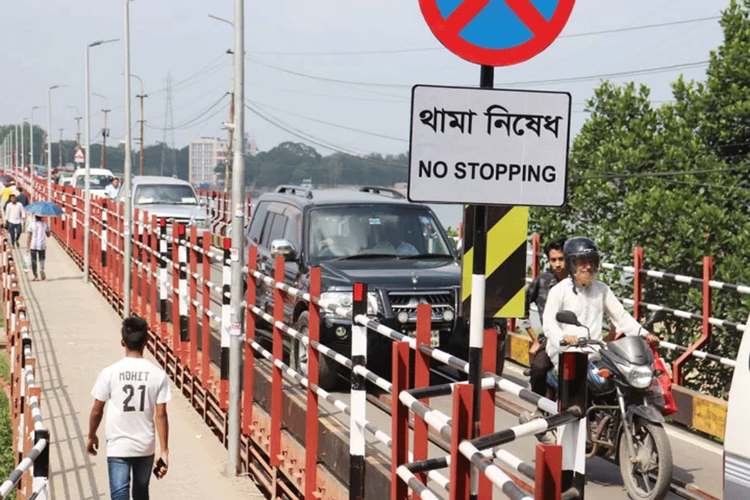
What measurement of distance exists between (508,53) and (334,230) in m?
7.83

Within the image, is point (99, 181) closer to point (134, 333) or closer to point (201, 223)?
point (201, 223)

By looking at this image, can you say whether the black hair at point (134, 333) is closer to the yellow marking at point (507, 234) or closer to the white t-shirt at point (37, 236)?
the yellow marking at point (507, 234)

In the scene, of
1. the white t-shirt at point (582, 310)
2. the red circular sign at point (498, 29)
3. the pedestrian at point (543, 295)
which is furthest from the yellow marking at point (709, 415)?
the red circular sign at point (498, 29)

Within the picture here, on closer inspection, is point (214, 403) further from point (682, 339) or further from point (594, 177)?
point (594, 177)

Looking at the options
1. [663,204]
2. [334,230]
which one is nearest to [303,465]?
[334,230]

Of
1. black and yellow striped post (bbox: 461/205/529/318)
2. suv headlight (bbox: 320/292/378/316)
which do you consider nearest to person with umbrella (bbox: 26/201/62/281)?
suv headlight (bbox: 320/292/378/316)

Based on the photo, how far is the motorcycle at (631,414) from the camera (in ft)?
23.8

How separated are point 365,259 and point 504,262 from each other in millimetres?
6524

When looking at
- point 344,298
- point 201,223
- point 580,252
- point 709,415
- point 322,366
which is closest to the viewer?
point 580,252

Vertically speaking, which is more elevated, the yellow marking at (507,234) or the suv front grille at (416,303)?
the yellow marking at (507,234)

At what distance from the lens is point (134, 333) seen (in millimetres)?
7434

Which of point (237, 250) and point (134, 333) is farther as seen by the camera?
point (237, 250)

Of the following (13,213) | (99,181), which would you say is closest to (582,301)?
(13,213)

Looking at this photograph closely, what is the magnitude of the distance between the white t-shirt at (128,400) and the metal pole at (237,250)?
95.6 inches
